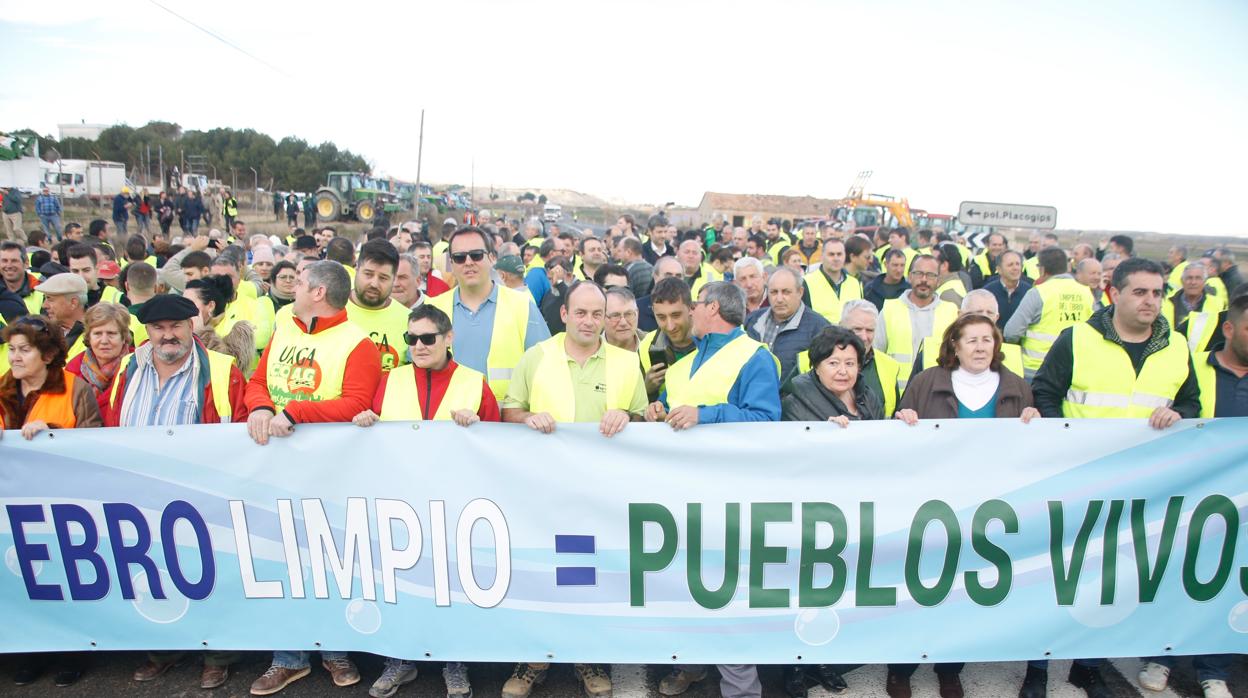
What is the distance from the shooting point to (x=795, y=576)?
3.68m

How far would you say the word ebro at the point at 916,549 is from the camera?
12.0 feet

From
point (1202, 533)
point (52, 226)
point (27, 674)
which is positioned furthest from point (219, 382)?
point (52, 226)

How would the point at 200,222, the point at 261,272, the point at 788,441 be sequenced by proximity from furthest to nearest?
the point at 200,222
the point at 261,272
the point at 788,441

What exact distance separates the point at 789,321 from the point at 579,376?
197 centimetres

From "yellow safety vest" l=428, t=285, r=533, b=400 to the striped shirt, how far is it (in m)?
1.59

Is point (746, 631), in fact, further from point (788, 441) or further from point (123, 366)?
point (123, 366)

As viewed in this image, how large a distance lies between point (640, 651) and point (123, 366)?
118 inches

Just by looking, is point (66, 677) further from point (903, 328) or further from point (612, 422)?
point (903, 328)

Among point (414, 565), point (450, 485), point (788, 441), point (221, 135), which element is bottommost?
point (414, 565)

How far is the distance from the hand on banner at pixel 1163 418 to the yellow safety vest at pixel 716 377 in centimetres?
170

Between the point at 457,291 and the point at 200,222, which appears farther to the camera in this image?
the point at 200,222

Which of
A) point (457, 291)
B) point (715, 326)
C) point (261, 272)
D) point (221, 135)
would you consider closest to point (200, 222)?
point (261, 272)

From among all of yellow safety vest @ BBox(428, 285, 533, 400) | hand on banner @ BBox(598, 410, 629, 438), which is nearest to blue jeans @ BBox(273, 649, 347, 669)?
hand on banner @ BBox(598, 410, 629, 438)

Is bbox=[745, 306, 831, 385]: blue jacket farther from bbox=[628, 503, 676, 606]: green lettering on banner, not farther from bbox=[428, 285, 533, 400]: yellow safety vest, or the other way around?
bbox=[628, 503, 676, 606]: green lettering on banner
